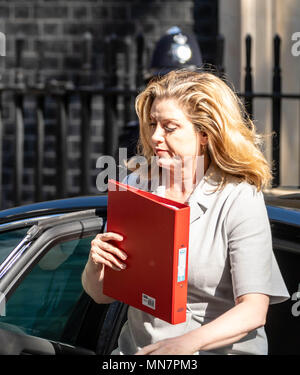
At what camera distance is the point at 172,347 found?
66.6 inches

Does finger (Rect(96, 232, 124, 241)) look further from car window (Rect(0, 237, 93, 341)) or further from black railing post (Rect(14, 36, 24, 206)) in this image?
black railing post (Rect(14, 36, 24, 206))

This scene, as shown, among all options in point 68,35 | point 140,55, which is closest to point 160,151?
point 140,55

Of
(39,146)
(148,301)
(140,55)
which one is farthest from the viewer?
(39,146)

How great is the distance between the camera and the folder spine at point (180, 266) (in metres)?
1.70

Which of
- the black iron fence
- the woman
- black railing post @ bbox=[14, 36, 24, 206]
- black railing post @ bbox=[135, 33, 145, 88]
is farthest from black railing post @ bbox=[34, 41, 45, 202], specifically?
the woman

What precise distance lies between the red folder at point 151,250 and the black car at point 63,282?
0.30 metres

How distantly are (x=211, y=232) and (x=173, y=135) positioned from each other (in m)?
0.28

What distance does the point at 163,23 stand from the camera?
23.8ft

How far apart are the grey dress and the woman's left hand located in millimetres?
153

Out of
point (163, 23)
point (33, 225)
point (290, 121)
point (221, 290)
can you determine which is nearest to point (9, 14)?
point (163, 23)

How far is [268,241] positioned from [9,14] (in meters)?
6.12

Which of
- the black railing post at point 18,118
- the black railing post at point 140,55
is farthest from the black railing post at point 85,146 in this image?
the black railing post at point 18,118

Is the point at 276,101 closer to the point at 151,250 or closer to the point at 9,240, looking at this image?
the point at 9,240
